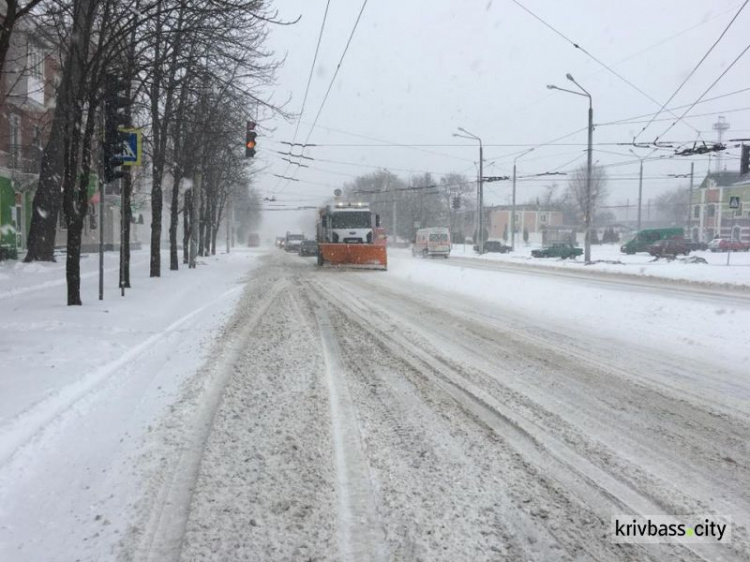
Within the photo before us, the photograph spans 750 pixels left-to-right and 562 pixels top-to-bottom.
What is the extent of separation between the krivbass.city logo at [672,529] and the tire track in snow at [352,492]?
4.28 ft

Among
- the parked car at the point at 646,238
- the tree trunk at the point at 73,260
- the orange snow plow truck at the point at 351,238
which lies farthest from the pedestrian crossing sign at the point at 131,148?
the parked car at the point at 646,238

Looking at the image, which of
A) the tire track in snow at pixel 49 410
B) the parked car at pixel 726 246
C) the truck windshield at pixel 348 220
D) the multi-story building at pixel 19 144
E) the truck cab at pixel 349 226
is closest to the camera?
the tire track in snow at pixel 49 410

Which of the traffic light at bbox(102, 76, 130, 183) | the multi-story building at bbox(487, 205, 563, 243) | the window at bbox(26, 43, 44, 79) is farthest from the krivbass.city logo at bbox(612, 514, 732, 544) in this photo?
the multi-story building at bbox(487, 205, 563, 243)

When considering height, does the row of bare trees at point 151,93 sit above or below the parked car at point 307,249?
above

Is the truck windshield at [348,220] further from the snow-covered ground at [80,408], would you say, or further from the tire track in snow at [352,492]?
the tire track in snow at [352,492]

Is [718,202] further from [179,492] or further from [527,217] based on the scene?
[179,492]

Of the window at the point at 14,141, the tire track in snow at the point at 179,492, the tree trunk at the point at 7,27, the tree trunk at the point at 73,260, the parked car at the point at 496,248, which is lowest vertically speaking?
the tire track in snow at the point at 179,492

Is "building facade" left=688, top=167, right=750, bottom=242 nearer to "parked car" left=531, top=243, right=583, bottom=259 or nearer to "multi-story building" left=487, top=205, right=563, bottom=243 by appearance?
"multi-story building" left=487, top=205, right=563, bottom=243

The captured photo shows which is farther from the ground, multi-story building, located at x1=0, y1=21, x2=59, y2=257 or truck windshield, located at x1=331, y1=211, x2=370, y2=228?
multi-story building, located at x1=0, y1=21, x2=59, y2=257

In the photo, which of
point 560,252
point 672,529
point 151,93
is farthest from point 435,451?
point 560,252

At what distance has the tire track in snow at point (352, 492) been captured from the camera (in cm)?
304

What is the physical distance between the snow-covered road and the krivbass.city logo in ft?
0.20

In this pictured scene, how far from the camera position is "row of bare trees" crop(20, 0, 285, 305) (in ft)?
34.7

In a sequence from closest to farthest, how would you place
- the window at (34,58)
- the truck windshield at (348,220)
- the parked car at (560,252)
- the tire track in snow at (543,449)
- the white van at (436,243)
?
1. the tire track in snow at (543,449)
2. the window at (34,58)
3. the truck windshield at (348,220)
4. the white van at (436,243)
5. the parked car at (560,252)
